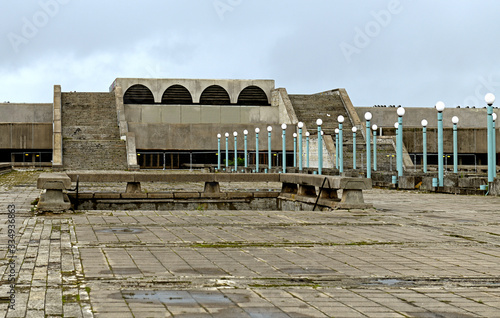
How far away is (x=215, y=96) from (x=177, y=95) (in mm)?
3565

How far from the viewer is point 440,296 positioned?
20.4 feet

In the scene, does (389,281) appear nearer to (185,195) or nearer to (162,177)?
(162,177)

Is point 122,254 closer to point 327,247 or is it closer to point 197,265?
point 197,265

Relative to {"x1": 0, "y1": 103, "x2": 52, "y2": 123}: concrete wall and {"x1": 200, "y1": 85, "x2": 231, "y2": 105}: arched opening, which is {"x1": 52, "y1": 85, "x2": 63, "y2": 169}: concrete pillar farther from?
{"x1": 200, "y1": 85, "x2": 231, "y2": 105}: arched opening

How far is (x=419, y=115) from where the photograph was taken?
70938mm

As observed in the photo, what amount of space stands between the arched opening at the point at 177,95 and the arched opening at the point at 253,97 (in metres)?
4.91

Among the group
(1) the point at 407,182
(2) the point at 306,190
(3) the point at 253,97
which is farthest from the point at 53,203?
(3) the point at 253,97

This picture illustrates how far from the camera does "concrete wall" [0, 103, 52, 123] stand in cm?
6794

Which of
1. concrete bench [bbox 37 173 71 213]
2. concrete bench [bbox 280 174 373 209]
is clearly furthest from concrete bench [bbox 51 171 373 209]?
concrete bench [bbox 37 173 71 213]

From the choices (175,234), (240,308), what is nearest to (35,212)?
(175,234)

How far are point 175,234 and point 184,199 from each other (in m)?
7.99

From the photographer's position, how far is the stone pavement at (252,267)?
570 centimetres

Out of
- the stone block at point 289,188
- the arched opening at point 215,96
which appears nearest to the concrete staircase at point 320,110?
the arched opening at point 215,96

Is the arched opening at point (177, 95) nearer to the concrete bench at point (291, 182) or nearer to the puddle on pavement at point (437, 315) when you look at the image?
the concrete bench at point (291, 182)
